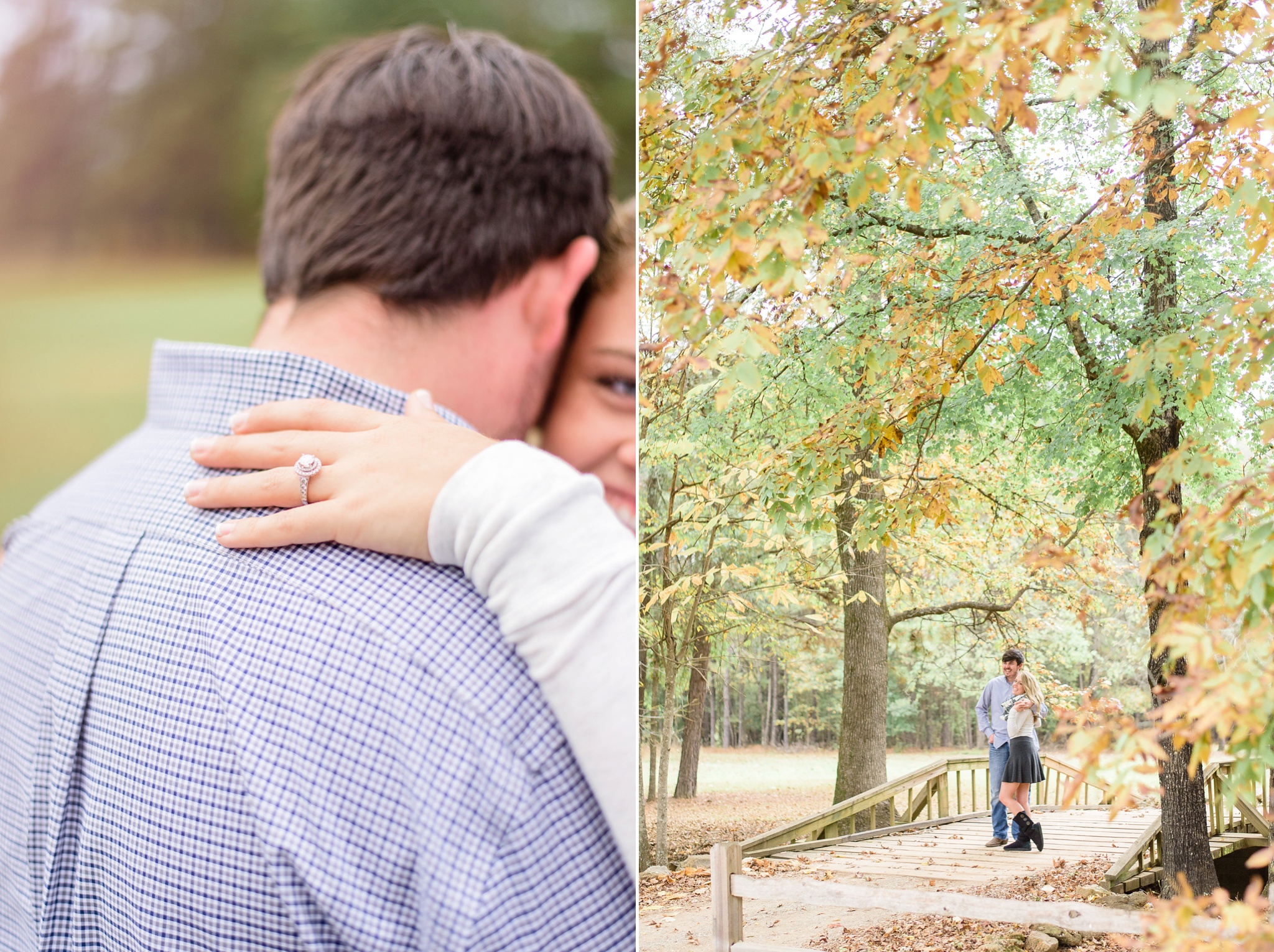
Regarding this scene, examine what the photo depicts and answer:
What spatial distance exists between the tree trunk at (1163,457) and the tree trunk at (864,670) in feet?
1.37

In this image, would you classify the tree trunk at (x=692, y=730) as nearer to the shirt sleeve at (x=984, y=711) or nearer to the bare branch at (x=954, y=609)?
the bare branch at (x=954, y=609)

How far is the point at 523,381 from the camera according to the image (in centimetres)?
127

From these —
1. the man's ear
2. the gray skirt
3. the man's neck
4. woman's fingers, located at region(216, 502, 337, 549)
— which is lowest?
the gray skirt

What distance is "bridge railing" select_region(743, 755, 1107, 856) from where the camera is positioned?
1.52 m

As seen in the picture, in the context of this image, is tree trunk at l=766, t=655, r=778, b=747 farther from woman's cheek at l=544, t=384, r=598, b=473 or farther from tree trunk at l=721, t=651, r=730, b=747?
woman's cheek at l=544, t=384, r=598, b=473

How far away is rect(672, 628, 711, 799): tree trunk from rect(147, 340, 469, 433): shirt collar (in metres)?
0.93

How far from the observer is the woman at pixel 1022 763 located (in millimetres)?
1510

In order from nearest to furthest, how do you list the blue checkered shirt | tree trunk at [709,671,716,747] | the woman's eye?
the blue checkered shirt → the woman's eye → tree trunk at [709,671,716,747]

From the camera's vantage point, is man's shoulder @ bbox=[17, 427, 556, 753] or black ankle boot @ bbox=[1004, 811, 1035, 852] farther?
black ankle boot @ bbox=[1004, 811, 1035, 852]

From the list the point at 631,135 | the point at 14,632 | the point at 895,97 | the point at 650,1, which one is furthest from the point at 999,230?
the point at 14,632

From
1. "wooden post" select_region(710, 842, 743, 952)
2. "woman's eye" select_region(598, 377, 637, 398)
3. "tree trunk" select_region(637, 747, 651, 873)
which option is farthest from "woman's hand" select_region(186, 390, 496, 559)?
"wooden post" select_region(710, 842, 743, 952)

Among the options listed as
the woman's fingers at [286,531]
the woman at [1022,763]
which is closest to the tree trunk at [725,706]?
the woman at [1022,763]

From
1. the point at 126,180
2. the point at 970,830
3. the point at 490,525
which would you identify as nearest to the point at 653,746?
the point at 970,830

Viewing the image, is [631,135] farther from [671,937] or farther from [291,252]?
[671,937]
